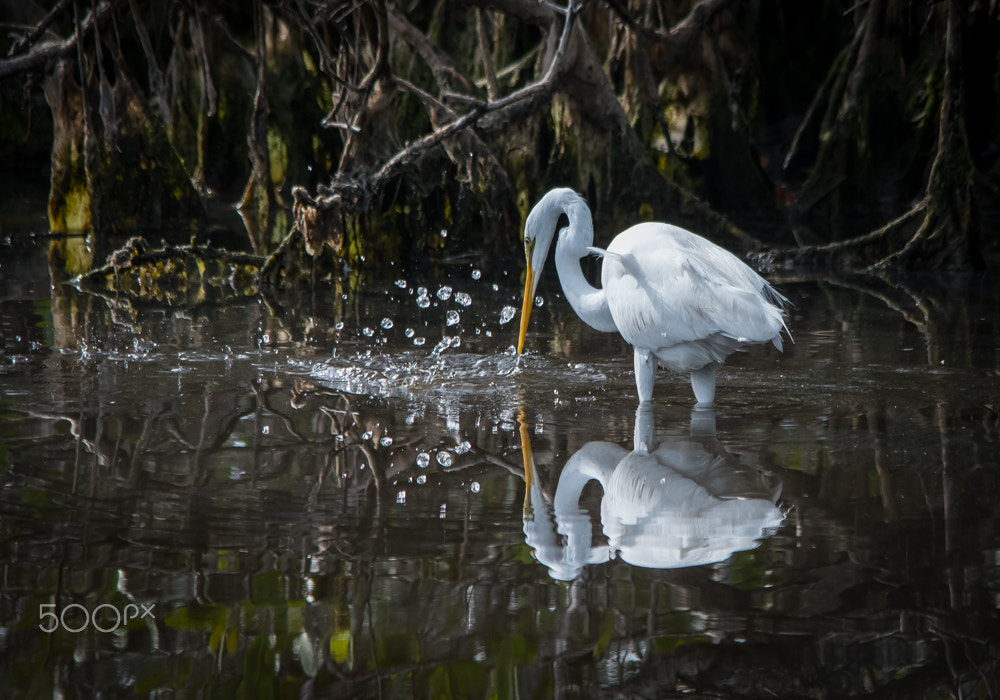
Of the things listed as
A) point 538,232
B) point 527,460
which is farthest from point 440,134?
point 527,460

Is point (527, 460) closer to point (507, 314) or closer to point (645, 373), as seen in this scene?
point (645, 373)

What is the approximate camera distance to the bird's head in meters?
6.23

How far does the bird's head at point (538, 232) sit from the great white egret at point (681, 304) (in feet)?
→ 1.58

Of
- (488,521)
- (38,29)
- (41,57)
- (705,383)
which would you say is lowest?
(488,521)

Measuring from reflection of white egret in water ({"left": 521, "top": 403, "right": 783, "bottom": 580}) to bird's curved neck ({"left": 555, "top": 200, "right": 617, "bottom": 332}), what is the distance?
1.28 meters

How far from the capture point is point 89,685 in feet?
8.77

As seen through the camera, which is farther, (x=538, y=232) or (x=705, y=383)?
(x=538, y=232)

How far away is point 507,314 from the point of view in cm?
785

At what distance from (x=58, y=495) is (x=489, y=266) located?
6752 mm

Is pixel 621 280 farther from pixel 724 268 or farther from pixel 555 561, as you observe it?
pixel 555 561

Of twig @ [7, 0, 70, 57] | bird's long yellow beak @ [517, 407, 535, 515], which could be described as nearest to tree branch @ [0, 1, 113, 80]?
twig @ [7, 0, 70, 57]

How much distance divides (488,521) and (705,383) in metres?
1.90

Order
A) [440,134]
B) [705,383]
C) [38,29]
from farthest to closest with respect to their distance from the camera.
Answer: [38,29]
[440,134]
[705,383]

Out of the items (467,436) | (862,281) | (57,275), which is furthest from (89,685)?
(862,281)
